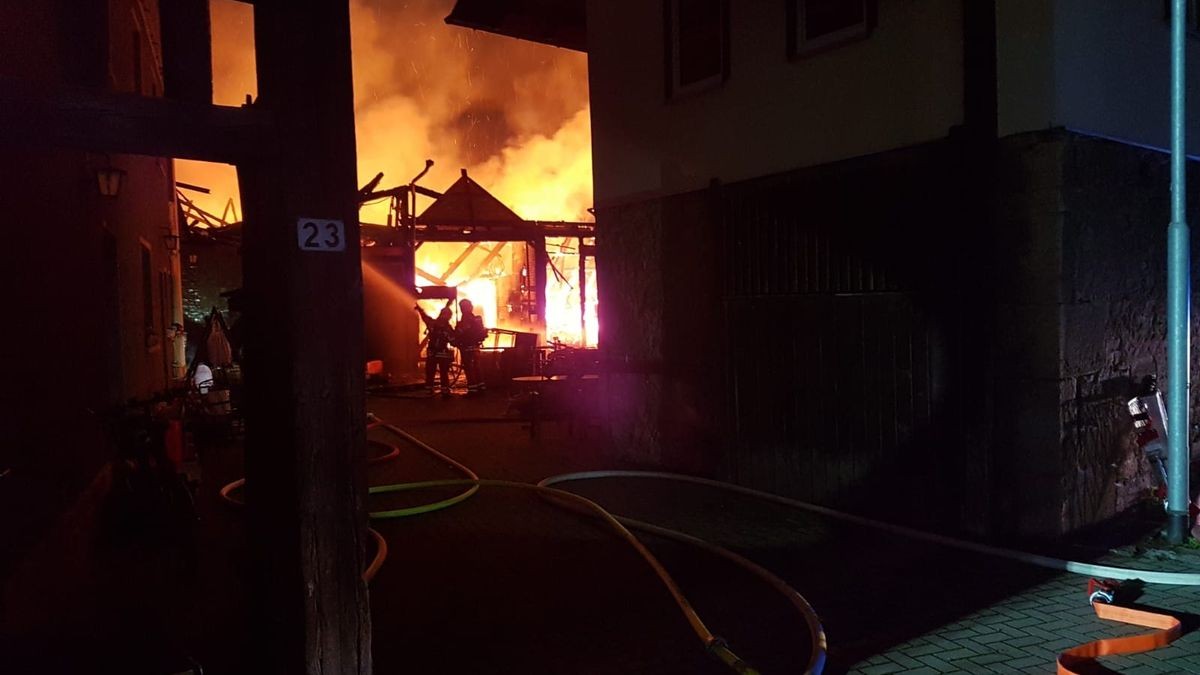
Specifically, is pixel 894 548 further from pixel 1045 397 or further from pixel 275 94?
pixel 275 94

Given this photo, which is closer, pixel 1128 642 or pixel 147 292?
pixel 1128 642

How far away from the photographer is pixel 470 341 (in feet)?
58.1

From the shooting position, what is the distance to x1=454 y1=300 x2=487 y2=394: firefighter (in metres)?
17.6

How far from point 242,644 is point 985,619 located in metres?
4.09

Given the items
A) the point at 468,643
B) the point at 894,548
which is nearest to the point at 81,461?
the point at 468,643

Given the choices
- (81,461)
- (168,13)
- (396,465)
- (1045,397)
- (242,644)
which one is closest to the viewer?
(168,13)

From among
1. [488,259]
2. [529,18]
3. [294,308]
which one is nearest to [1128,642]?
[294,308]

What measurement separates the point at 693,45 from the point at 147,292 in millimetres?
9023

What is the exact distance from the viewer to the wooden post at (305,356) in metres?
3.29

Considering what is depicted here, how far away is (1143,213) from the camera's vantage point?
6570 mm

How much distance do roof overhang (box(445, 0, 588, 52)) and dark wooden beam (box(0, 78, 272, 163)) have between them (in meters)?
9.05

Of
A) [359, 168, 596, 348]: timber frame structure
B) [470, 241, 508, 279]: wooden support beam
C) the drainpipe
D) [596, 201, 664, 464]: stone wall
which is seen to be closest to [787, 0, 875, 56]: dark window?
the drainpipe

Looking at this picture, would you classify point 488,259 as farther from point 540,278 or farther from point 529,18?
point 529,18

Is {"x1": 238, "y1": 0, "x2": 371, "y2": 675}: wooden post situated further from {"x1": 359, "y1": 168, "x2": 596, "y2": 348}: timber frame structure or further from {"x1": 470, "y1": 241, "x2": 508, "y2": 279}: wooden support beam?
{"x1": 470, "y1": 241, "x2": 508, "y2": 279}: wooden support beam
